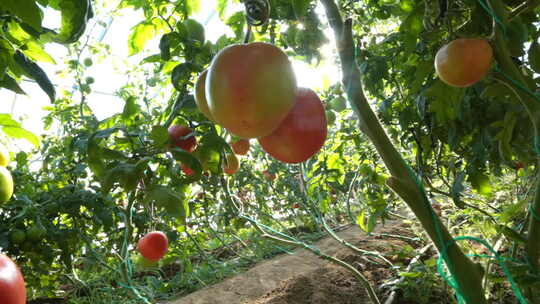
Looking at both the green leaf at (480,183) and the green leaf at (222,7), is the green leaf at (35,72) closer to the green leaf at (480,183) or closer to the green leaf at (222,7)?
the green leaf at (222,7)

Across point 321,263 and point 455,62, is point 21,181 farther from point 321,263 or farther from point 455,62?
Result: point 455,62

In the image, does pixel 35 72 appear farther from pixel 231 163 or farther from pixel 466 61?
pixel 466 61

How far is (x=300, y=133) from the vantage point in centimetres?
51

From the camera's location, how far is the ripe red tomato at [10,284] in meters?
0.49

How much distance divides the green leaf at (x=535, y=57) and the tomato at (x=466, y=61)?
0.09 m

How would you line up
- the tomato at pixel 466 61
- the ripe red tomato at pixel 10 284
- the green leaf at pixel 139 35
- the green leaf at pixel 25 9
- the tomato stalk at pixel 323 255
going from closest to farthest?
the green leaf at pixel 25 9 → the ripe red tomato at pixel 10 284 → the tomato at pixel 466 61 → the green leaf at pixel 139 35 → the tomato stalk at pixel 323 255

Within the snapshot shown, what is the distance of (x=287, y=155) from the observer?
520mm

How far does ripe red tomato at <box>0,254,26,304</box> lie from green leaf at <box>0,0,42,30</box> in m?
0.34

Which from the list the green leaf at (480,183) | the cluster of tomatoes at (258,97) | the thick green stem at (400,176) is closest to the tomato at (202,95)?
the cluster of tomatoes at (258,97)

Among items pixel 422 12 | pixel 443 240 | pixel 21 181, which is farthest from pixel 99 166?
pixel 21 181

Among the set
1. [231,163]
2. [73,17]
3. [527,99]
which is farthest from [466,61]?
[73,17]

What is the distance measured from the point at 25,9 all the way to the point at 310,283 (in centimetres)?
160

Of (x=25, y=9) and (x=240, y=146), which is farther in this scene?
(x=240, y=146)

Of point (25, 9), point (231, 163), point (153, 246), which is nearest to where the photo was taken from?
point (25, 9)
